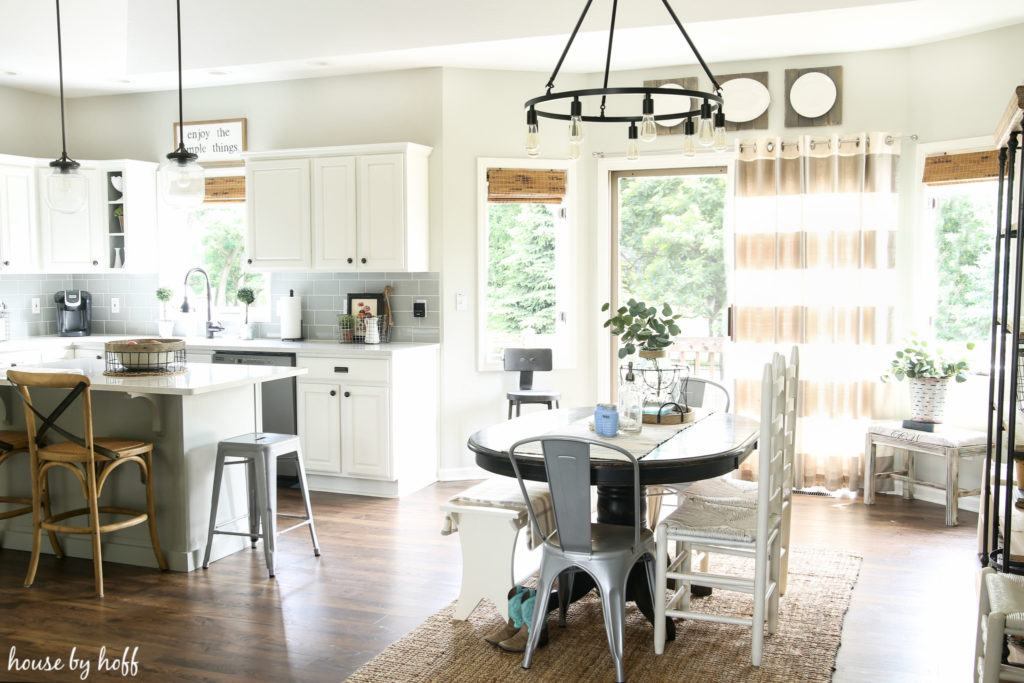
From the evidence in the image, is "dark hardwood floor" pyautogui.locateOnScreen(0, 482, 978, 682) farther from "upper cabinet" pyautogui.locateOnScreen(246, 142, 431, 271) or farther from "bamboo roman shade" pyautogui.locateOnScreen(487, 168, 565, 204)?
"bamboo roman shade" pyautogui.locateOnScreen(487, 168, 565, 204)

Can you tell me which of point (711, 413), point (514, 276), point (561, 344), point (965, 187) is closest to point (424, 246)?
point (514, 276)

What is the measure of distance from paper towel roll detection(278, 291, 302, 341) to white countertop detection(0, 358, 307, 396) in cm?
139

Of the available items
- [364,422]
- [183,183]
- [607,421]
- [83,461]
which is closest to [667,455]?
[607,421]

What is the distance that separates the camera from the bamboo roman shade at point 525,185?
19.5 ft

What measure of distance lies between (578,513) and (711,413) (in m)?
1.38

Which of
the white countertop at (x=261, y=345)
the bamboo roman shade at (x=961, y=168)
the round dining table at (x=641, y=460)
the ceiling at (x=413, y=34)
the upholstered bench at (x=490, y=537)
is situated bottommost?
the upholstered bench at (x=490, y=537)

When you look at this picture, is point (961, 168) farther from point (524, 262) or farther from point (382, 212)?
point (382, 212)

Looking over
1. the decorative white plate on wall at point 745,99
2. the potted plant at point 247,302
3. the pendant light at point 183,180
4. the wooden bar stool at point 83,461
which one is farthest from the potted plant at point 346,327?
the decorative white plate on wall at point 745,99

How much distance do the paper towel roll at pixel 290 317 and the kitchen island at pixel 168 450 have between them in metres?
→ 1.54

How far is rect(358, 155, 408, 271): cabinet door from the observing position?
566cm

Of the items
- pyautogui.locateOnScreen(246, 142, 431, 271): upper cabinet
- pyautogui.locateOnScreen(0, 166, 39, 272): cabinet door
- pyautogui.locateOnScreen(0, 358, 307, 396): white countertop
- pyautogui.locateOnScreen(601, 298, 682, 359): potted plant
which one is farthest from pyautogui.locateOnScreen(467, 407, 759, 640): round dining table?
pyautogui.locateOnScreen(0, 166, 39, 272): cabinet door

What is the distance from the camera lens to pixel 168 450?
13.6 feet

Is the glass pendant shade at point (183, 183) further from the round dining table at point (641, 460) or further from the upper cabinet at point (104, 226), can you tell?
the upper cabinet at point (104, 226)

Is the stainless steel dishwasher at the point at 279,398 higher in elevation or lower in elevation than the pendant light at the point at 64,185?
lower
